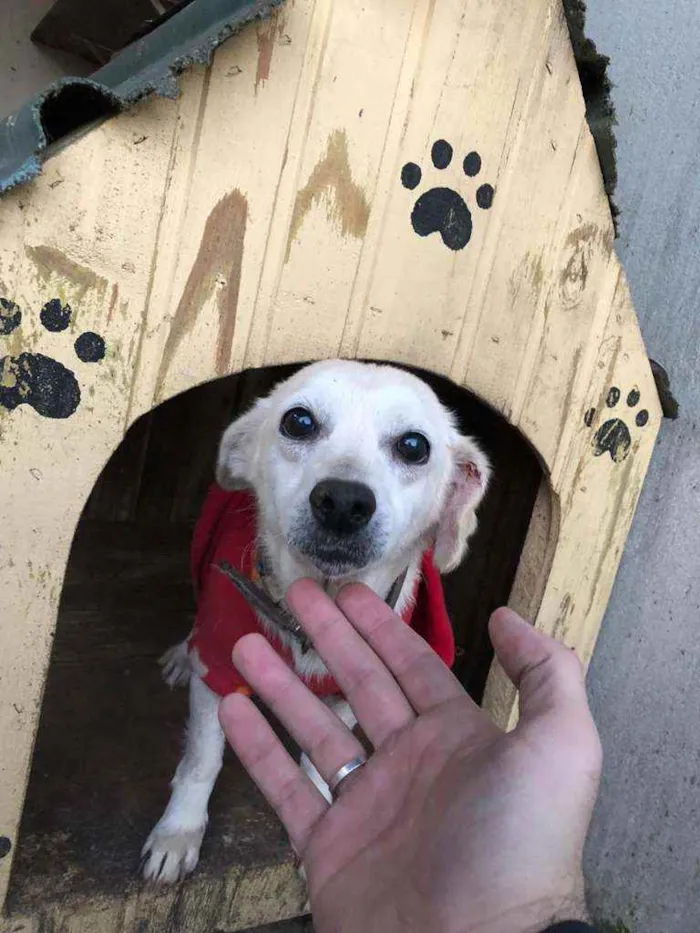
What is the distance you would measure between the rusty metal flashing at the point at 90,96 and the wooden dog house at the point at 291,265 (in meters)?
0.04

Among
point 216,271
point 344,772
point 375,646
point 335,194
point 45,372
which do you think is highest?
point 335,194

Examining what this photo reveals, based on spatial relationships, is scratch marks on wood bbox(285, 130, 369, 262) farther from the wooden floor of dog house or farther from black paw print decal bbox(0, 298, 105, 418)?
the wooden floor of dog house

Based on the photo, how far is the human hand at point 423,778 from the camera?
3.04ft

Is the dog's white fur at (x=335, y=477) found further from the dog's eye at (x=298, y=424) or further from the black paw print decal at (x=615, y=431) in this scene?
the black paw print decal at (x=615, y=431)

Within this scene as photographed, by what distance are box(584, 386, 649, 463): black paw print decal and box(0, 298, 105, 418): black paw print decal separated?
1245mm

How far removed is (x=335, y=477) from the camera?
4.91 ft

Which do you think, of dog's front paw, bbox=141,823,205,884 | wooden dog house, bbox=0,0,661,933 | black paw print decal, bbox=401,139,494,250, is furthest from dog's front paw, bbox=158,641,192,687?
black paw print decal, bbox=401,139,494,250

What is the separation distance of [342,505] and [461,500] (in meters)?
0.55

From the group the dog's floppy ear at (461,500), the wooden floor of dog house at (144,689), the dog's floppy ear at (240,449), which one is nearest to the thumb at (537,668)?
the dog's floppy ear at (461,500)

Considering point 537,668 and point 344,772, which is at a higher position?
point 537,668

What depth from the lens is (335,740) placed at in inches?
49.4

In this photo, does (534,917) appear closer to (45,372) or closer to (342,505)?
(342,505)

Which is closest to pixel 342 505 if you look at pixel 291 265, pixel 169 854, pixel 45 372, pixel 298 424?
pixel 298 424

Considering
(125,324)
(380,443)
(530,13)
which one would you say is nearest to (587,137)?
(530,13)
